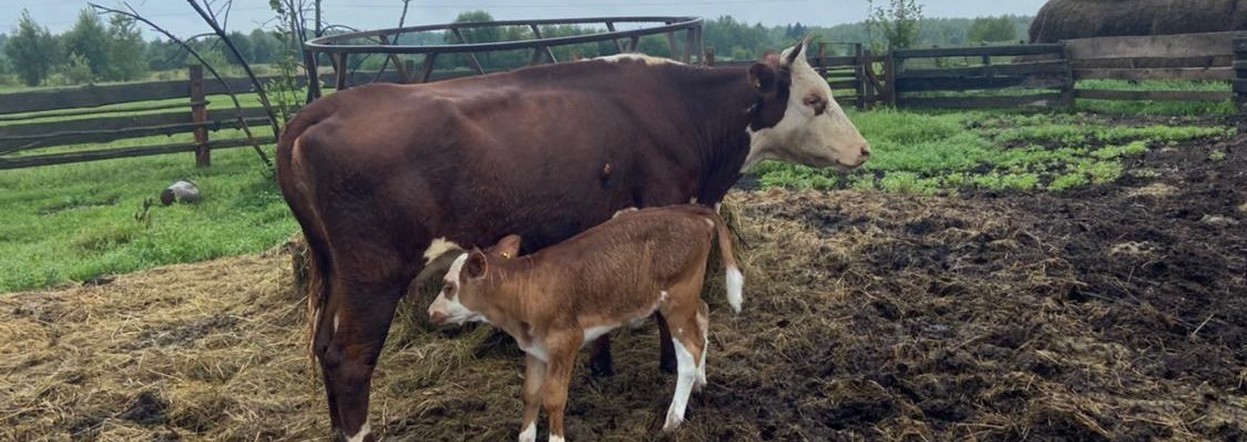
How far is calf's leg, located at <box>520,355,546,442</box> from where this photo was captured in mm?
4555

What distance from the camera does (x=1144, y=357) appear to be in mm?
5152

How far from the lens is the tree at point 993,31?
135ft

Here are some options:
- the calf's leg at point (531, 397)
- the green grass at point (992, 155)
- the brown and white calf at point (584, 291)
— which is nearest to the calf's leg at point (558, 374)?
the brown and white calf at point (584, 291)

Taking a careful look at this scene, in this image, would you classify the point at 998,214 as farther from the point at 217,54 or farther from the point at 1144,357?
the point at 217,54

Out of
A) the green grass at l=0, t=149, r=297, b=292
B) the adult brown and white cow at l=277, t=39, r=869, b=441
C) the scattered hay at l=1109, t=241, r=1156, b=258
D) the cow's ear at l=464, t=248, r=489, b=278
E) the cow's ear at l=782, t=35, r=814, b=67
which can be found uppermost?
the cow's ear at l=782, t=35, r=814, b=67

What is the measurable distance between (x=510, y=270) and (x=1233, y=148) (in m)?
9.28

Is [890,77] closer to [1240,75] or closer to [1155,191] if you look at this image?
[1240,75]

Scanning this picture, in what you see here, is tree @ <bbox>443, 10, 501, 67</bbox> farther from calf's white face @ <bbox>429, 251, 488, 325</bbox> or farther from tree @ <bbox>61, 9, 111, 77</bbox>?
tree @ <bbox>61, 9, 111, 77</bbox>

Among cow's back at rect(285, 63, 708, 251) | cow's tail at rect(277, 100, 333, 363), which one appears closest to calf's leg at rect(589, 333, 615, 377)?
cow's back at rect(285, 63, 708, 251)

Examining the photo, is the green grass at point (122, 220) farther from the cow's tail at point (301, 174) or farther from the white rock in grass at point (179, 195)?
the cow's tail at point (301, 174)

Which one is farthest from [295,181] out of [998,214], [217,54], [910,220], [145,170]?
[217,54]

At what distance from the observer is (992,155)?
12109mm

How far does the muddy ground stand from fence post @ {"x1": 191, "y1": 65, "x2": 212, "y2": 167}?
8.77 metres

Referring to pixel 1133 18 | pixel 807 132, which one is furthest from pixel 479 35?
pixel 1133 18
